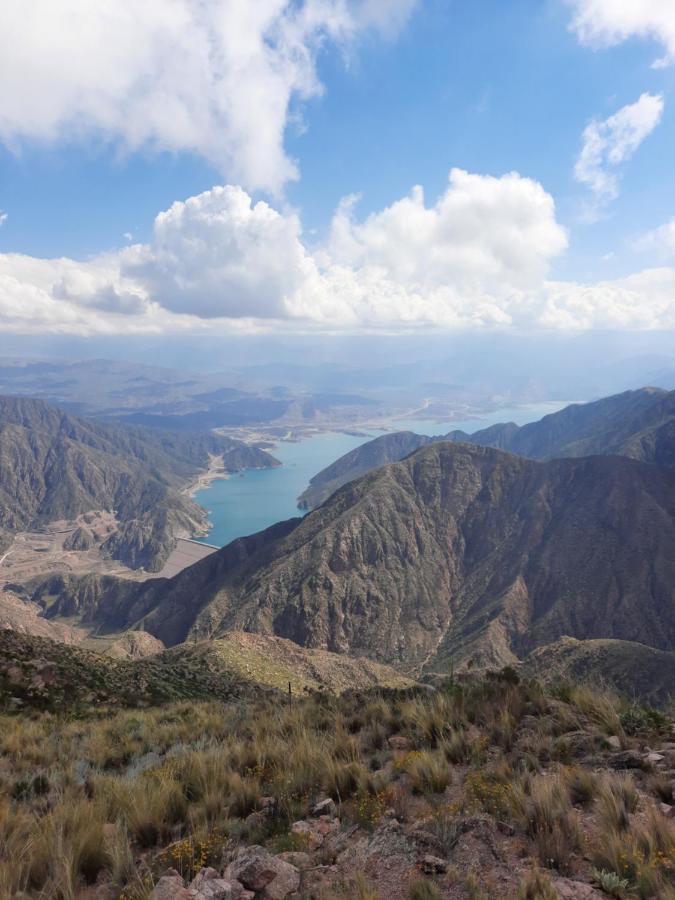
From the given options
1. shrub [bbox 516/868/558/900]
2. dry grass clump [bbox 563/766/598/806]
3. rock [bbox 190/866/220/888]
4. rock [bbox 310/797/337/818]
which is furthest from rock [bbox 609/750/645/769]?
rock [bbox 190/866/220/888]

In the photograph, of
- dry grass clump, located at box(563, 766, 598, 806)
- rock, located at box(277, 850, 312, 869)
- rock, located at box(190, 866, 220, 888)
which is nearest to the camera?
rock, located at box(190, 866, 220, 888)

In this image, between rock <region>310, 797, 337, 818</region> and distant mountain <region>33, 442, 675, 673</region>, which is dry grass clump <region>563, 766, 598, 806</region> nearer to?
rock <region>310, 797, 337, 818</region>

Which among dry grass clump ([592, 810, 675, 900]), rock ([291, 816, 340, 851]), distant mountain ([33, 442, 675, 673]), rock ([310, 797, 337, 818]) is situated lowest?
distant mountain ([33, 442, 675, 673])

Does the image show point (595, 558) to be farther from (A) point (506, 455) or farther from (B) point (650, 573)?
(A) point (506, 455)

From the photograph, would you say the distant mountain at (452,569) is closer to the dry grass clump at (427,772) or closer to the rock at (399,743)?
the rock at (399,743)

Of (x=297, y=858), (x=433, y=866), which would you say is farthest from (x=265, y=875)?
(x=433, y=866)

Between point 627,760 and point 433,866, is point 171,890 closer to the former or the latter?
point 433,866

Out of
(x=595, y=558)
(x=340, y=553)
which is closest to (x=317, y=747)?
(x=340, y=553)
